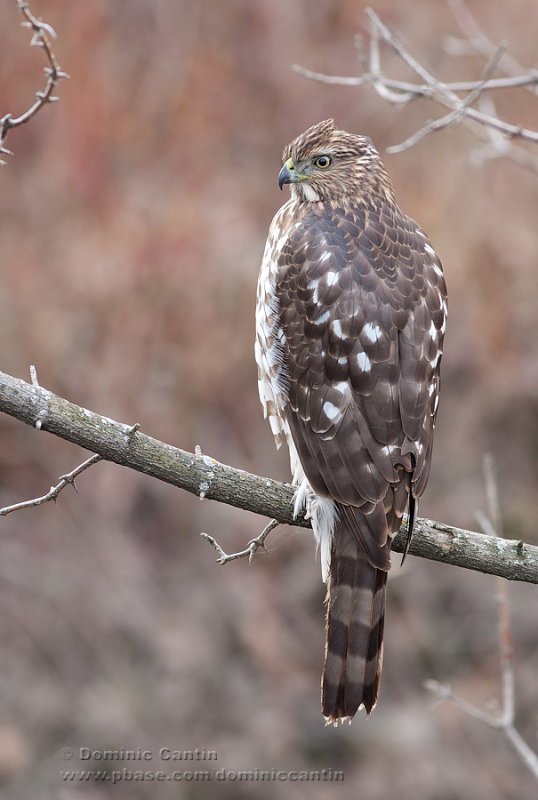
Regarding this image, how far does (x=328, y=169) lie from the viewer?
390 cm

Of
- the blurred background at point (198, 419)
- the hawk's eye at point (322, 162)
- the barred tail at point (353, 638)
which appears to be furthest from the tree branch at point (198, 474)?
the blurred background at point (198, 419)

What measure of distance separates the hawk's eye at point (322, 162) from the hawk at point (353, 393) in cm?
32

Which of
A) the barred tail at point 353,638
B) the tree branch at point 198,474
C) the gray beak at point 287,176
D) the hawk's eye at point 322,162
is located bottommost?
the barred tail at point 353,638

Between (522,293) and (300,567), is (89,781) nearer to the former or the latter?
(300,567)

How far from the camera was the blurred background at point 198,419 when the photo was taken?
6.68 meters

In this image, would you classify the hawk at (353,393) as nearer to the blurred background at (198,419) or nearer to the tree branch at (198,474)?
the tree branch at (198,474)

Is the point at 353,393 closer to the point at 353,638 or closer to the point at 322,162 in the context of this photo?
the point at 353,638

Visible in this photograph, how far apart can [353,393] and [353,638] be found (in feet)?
2.70

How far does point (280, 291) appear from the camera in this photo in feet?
11.6

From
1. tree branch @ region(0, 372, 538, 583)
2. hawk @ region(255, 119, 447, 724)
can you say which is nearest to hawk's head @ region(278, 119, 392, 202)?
hawk @ region(255, 119, 447, 724)

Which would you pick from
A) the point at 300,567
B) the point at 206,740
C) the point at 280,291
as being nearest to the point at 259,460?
the point at 300,567

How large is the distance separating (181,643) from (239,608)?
46 centimetres

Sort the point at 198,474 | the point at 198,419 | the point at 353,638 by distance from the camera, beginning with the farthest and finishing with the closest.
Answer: the point at 198,419 < the point at 353,638 < the point at 198,474

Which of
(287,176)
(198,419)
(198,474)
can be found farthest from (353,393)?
(198,419)
